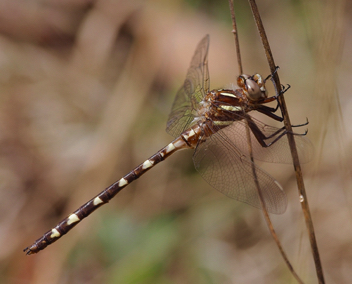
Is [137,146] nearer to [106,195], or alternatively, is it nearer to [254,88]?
[106,195]

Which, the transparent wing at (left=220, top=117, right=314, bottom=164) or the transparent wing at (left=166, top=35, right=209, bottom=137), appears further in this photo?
the transparent wing at (left=166, top=35, right=209, bottom=137)

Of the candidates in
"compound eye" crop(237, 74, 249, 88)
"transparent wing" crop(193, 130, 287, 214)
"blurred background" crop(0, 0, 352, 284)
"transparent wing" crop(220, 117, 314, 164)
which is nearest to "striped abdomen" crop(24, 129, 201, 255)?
"transparent wing" crop(193, 130, 287, 214)

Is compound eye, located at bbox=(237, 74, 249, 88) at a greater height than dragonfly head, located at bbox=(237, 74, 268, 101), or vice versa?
compound eye, located at bbox=(237, 74, 249, 88)

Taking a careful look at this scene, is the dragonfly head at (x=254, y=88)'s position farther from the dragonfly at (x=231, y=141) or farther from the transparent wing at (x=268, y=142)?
the transparent wing at (x=268, y=142)

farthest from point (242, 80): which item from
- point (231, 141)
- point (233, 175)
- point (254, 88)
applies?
point (233, 175)

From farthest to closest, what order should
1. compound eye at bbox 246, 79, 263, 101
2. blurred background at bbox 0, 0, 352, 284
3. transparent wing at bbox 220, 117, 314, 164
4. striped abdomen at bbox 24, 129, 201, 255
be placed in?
blurred background at bbox 0, 0, 352, 284
striped abdomen at bbox 24, 129, 201, 255
compound eye at bbox 246, 79, 263, 101
transparent wing at bbox 220, 117, 314, 164

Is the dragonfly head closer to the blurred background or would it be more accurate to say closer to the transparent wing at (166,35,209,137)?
the transparent wing at (166,35,209,137)

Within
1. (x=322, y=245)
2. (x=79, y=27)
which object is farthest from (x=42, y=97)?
(x=322, y=245)
